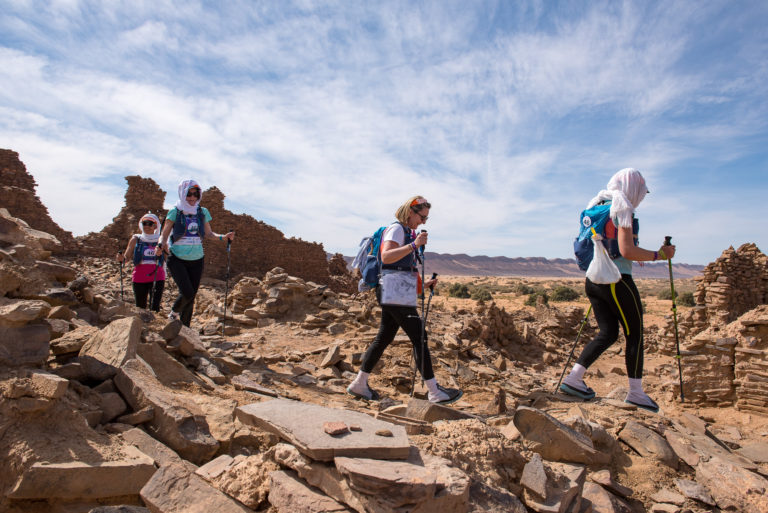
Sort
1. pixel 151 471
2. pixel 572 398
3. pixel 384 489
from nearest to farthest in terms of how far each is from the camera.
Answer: pixel 384 489, pixel 151 471, pixel 572 398

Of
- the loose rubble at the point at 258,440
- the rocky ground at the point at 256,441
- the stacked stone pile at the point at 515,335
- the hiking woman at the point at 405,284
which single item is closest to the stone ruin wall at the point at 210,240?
the stacked stone pile at the point at 515,335

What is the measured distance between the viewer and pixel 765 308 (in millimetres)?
6305

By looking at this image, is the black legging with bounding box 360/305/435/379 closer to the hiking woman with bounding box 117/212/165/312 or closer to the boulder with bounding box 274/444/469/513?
the boulder with bounding box 274/444/469/513

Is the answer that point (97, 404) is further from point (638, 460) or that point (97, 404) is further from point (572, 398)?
point (572, 398)

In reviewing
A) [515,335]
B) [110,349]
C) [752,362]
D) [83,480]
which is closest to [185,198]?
[110,349]

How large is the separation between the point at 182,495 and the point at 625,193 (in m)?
3.88

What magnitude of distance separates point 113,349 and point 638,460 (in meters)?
3.78

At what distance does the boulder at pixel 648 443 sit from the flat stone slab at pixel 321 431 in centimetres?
191

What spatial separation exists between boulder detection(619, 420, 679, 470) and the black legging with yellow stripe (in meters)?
0.61

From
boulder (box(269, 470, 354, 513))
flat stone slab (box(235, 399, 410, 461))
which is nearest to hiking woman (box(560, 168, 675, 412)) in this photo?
flat stone slab (box(235, 399, 410, 461))

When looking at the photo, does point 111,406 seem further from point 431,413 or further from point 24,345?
point 431,413

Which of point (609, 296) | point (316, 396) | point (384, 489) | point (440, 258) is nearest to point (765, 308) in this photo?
point (609, 296)

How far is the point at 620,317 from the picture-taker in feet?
12.5

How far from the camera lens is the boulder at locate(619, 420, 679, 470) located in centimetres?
304
